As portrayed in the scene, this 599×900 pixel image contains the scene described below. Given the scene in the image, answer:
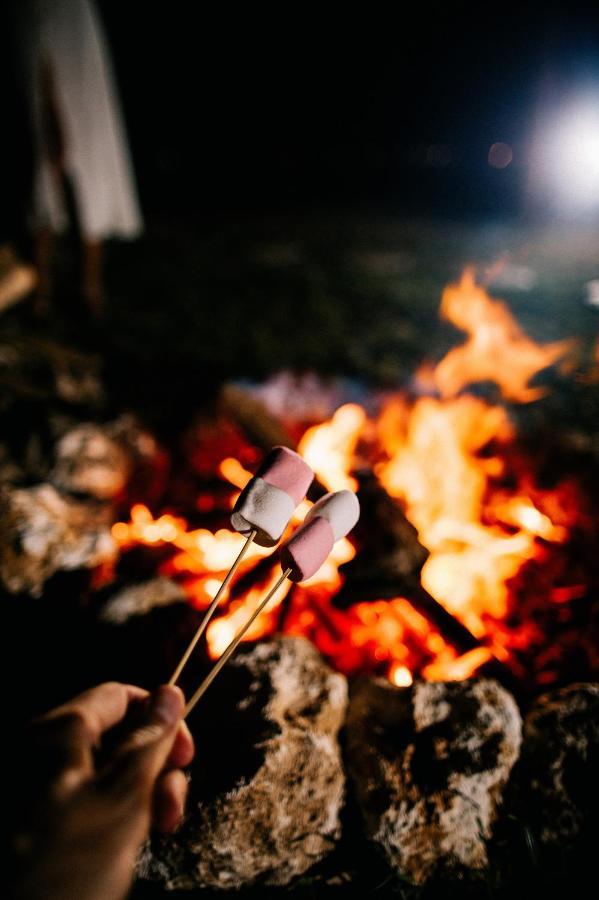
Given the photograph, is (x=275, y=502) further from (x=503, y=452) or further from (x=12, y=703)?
(x=503, y=452)

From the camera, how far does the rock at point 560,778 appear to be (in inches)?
91.2

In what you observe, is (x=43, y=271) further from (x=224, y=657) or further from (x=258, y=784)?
(x=258, y=784)

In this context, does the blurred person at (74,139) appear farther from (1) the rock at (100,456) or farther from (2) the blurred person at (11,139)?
(1) the rock at (100,456)

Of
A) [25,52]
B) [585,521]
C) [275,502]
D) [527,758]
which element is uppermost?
[25,52]

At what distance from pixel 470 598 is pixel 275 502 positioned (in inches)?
88.7

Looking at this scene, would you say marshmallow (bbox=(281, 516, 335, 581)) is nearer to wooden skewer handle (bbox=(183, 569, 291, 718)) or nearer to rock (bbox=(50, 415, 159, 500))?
wooden skewer handle (bbox=(183, 569, 291, 718))

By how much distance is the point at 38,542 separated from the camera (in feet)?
11.3

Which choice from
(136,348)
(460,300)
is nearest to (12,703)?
(136,348)

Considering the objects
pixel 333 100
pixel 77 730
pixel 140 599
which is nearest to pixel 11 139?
pixel 140 599

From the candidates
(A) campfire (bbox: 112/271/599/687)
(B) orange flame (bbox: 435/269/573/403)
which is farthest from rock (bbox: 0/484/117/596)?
(B) orange flame (bbox: 435/269/573/403)

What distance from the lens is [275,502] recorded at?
2.17 m

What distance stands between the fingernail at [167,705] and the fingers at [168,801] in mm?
252

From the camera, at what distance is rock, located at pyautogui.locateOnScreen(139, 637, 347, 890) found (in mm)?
2145

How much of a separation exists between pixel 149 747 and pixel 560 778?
213 centimetres
